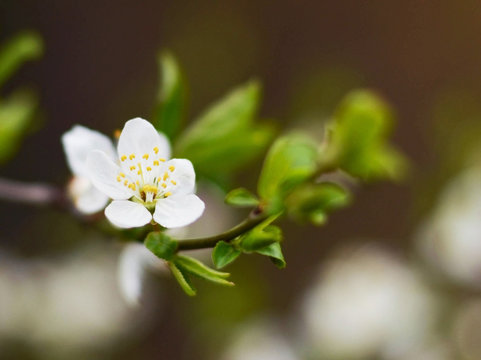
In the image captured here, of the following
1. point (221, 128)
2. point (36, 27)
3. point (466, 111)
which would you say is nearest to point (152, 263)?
point (221, 128)

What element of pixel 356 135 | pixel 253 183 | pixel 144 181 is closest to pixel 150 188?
pixel 144 181

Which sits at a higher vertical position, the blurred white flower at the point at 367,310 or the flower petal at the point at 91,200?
the blurred white flower at the point at 367,310

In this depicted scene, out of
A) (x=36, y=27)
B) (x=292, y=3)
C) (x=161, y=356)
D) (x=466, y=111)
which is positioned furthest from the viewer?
(x=292, y=3)

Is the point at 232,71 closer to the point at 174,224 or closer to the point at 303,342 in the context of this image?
the point at 303,342

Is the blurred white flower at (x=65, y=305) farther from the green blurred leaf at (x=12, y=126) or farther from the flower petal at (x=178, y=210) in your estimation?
the flower petal at (x=178, y=210)

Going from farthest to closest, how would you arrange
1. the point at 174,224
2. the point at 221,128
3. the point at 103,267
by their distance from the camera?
the point at 103,267
the point at 221,128
the point at 174,224

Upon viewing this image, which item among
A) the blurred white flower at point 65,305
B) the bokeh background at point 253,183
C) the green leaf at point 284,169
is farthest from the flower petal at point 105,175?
the blurred white flower at point 65,305

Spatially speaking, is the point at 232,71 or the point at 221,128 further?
the point at 232,71
